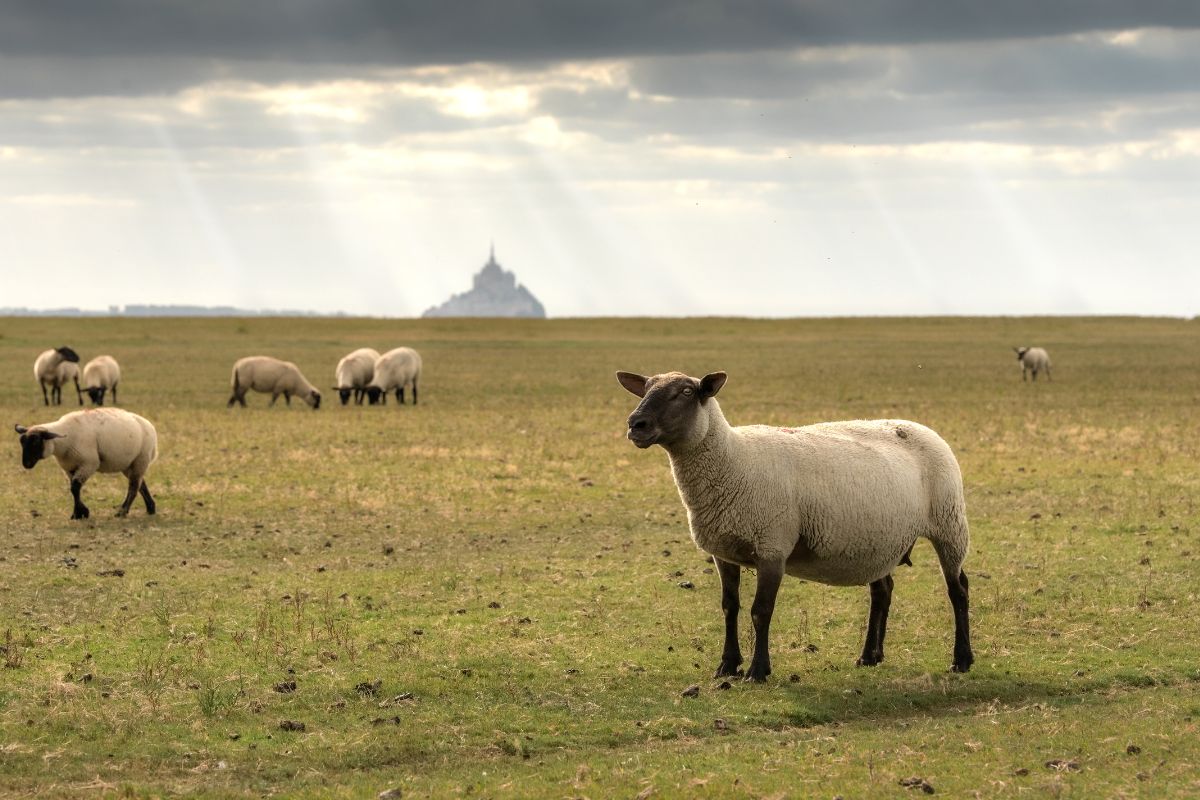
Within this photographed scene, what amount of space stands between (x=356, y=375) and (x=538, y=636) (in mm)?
28553

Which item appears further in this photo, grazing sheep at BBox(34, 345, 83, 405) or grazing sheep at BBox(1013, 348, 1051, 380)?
grazing sheep at BBox(1013, 348, 1051, 380)

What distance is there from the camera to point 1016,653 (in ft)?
37.5

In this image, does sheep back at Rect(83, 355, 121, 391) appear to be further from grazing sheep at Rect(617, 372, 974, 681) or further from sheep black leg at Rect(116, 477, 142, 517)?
grazing sheep at Rect(617, 372, 974, 681)

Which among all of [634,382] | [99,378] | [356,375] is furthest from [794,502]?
[99,378]

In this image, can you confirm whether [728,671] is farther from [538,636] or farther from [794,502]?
[538,636]

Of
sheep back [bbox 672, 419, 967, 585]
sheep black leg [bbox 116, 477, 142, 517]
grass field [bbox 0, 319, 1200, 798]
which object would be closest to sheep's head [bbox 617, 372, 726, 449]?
sheep back [bbox 672, 419, 967, 585]

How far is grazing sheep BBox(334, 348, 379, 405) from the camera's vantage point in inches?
1521

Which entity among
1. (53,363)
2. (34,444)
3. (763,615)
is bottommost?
(763,615)

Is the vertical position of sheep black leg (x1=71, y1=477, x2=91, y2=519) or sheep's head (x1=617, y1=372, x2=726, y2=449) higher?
sheep's head (x1=617, y1=372, x2=726, y2=449)

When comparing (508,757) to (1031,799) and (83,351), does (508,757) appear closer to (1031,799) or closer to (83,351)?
(1031,799)

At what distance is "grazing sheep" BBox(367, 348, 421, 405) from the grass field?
1027 centimetres

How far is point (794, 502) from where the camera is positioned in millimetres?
10703

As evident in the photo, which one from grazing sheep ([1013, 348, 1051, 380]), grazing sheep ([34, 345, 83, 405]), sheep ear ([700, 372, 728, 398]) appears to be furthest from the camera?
grazing sheep ([1013, 348, 1051, 380])

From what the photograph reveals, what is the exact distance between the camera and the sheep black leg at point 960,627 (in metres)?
10.9
